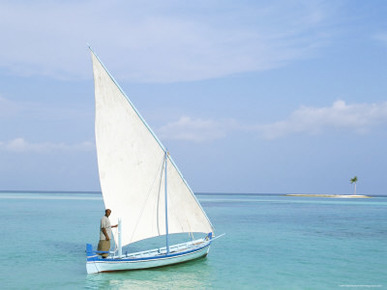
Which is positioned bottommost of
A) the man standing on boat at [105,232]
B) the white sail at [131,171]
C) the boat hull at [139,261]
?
the boat hull at [139,261]

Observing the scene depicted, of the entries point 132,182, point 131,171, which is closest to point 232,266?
point 132,182

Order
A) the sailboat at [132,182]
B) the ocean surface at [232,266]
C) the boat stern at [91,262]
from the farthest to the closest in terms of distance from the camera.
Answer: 1. the sailboat at [132,182]
2. the ocean surface at [232,266]
3. the boat stern at [91,262]

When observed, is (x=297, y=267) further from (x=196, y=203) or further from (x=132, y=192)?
(x=132, y=192)

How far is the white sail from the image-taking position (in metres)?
19.5

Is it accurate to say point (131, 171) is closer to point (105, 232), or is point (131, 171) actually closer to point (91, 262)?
point (105, 232)

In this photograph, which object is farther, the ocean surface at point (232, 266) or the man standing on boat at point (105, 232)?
the man standing on boat at point (105, 232)

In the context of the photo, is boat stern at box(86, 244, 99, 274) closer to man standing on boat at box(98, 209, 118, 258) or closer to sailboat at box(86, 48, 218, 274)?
sailboat at box(86, 48, 218, 274)

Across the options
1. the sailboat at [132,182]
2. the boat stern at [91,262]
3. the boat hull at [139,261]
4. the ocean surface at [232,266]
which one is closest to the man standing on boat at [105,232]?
the sailboat at [132,182]

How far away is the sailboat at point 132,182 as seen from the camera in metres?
19.4

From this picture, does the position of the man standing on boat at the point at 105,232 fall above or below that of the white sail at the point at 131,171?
below

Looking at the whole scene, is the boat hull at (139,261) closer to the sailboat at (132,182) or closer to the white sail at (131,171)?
the sailboat at (132,182)

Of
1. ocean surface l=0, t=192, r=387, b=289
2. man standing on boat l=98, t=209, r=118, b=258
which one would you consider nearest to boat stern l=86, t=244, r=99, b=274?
ocean surface l=0, t=192, r=387, b=289

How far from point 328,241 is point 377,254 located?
20.6 feet

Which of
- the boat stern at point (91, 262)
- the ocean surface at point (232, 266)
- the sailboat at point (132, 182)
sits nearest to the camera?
the boat stern at point (91, 262)
